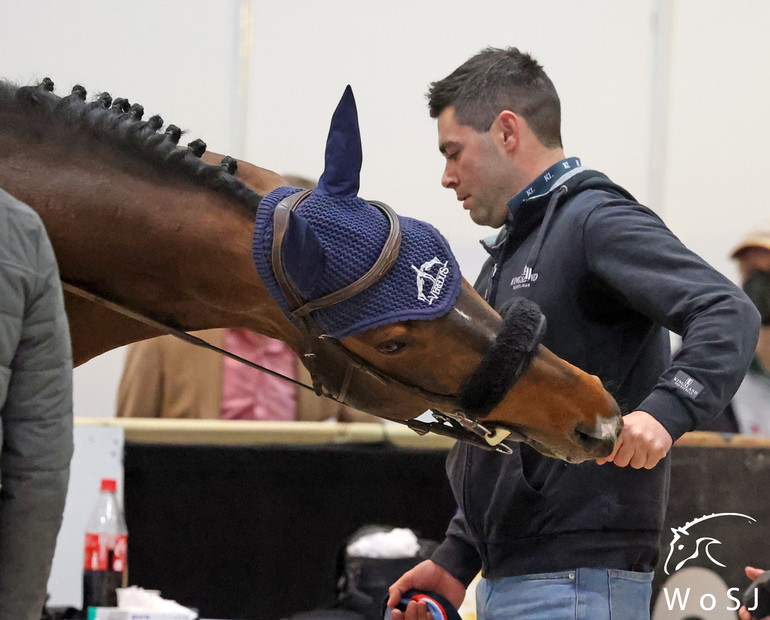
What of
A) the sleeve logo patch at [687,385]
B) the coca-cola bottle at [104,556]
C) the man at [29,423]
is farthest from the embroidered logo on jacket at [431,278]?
the coca-cola bottle at [104,556]

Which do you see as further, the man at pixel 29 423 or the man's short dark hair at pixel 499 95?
the man's short dark hair at pixel 499 95

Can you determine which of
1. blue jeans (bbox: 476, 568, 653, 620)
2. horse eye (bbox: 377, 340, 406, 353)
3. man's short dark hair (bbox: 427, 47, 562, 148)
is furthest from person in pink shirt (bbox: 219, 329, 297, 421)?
horse eye (bbox: 377, 340, 406, 353)

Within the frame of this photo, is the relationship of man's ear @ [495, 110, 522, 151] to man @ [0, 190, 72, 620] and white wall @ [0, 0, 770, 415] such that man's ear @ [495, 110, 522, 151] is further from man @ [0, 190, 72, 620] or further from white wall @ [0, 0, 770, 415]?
white wall @ [0, 0, 770, 415]

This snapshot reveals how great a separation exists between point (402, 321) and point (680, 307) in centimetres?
39

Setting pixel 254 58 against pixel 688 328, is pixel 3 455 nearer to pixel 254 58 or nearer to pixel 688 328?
pixel 688 328

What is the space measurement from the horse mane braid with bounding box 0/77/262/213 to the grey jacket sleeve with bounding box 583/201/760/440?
0.52m

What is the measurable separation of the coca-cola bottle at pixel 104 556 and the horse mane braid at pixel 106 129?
1.14 m

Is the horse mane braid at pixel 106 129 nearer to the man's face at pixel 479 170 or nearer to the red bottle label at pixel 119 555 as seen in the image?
the man's face at pixel 479 170

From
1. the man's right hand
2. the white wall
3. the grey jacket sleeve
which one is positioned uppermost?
the white wall

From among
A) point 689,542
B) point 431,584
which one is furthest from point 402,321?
point 689,542

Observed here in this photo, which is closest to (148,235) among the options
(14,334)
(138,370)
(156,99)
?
(14,334)

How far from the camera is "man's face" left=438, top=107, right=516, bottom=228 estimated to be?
1692 mm

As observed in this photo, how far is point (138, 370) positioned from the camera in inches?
116

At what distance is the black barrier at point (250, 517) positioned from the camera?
240 cm
